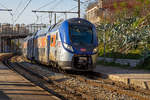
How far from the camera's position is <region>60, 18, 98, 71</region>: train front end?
46.4ft

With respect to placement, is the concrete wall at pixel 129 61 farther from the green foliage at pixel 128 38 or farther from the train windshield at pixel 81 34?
the train windshield at pixel 81 34

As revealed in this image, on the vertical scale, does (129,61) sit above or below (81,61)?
below

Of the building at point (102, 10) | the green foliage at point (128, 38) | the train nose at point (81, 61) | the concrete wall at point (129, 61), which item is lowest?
the concrete wall at point (129, 61)

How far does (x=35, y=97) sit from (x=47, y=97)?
0.35 meters

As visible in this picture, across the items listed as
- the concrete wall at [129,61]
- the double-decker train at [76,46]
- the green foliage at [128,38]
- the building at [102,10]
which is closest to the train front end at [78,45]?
the double-decker train at [76,46]

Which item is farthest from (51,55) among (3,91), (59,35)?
(3,91)

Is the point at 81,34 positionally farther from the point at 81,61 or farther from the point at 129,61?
the point at 129,61

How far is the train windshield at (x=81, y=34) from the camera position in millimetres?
14492

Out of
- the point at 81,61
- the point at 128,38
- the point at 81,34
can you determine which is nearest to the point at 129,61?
the point at 128,38

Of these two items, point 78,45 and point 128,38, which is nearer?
point 78,45

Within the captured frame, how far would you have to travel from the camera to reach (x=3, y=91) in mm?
8867

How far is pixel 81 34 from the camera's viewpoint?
580 inches

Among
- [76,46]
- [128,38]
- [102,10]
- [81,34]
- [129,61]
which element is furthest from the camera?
[102,10]

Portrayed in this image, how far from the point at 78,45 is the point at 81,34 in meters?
0.78
